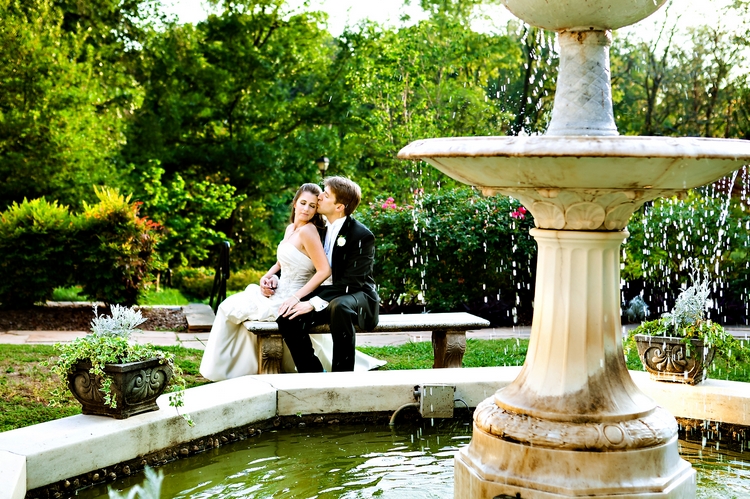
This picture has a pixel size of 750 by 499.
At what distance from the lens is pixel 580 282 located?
3402mm

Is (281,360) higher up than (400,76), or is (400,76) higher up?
(400,76)

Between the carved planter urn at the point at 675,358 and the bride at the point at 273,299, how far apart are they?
2.30 metres

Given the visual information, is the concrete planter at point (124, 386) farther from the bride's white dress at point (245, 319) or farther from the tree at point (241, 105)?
the tree at point (241, 105)

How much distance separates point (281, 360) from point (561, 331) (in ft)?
9.76

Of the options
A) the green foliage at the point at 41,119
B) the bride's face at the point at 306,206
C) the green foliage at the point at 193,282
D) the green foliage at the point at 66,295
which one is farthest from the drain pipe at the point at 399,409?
the green foliage at the point at 193,282

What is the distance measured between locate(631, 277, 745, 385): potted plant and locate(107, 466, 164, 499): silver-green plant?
2886 millimetres

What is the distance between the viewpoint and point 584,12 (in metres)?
3.32

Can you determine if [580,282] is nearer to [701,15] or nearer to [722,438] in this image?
[722,438]

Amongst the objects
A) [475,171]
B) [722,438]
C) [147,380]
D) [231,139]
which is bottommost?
[722,438]

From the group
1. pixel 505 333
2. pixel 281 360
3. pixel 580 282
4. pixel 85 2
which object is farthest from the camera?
pixel 85 2

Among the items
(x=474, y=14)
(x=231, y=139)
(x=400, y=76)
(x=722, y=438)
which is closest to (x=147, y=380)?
(x=722, y=438)

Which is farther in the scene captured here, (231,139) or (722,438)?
(231,139)

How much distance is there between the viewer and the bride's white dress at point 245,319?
6090 mm

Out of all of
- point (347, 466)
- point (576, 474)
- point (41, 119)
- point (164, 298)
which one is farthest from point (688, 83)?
point (576, 474)
